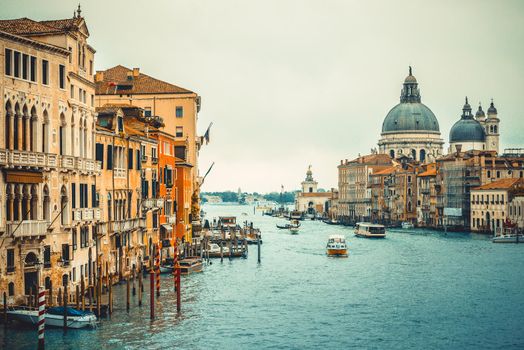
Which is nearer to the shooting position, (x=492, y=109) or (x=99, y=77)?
(x=99, y=77)

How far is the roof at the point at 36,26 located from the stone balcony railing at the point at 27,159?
12.8 feet

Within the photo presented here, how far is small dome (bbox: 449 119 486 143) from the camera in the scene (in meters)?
136

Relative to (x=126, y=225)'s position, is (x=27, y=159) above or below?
above

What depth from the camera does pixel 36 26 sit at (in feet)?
94.1

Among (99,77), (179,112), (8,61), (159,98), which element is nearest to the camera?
(8,61)

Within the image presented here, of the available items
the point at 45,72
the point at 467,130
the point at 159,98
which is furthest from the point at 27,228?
the point at 467,130

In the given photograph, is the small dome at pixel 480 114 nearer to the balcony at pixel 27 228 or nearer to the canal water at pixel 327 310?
the canal water at pixel 327 310

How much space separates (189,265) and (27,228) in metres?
17.9

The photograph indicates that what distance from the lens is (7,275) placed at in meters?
25.3

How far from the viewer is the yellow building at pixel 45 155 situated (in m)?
25.5

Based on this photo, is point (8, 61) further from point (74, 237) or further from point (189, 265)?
point (189, 265)

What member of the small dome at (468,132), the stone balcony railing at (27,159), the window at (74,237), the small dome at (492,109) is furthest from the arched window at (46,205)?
the small dome at (492,109)

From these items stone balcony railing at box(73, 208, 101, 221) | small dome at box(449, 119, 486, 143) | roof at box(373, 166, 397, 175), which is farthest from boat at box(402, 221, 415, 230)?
stone balcony railing at box(73, 208, 101, 221)

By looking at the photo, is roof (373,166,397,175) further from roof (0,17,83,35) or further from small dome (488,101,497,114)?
roof (0,17,83,35)
